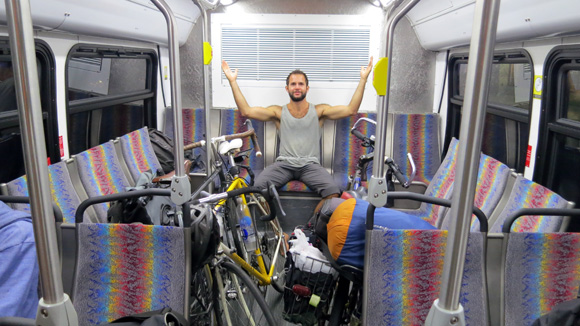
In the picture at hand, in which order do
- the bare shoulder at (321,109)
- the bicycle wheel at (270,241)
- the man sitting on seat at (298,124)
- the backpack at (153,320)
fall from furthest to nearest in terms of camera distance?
the bare shoulder at (321,109)
the man sitting on seat at (298,124)
the bicycle wheel at (270,241)
the backpack at (153,320)

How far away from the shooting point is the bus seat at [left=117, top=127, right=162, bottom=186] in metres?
4.11

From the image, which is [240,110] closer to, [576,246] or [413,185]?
[413,185]

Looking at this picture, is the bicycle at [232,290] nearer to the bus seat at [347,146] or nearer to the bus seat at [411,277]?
the bus seat at [411,277]

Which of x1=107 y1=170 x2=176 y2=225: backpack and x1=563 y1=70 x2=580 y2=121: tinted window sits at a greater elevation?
x1=563 y1=70 x2=580 y2=121: tinted window

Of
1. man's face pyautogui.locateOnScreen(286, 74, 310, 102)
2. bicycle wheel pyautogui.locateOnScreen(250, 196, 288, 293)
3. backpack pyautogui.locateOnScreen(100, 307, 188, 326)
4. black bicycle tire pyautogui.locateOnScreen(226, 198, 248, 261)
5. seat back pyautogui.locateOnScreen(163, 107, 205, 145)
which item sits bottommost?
bicycle wheel pyautogui.locateOnScreen(250, 196, 288, 293)

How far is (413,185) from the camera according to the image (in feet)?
15.8

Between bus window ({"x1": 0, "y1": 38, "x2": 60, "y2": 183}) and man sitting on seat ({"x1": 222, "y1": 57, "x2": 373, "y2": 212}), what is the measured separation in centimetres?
208

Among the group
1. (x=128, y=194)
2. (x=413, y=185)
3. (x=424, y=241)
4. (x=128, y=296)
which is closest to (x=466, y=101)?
(x=424, y=241)

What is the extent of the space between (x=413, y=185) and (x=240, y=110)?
89.0 inches

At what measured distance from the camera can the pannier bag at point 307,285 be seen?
223 cm

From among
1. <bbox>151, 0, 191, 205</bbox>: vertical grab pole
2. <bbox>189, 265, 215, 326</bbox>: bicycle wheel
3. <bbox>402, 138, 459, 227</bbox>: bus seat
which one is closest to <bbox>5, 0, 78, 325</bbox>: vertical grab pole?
<bbox>151, 0, 191, 205</bbox>: vertical grab pole

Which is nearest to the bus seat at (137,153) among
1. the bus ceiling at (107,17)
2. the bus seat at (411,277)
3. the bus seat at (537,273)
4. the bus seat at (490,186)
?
the bus ceiling at (107,17)

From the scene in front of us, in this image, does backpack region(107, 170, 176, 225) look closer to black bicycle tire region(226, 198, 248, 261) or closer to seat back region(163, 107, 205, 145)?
black bicycle tire region(226, 198, 248, 261)

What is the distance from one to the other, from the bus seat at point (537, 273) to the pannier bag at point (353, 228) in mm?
466
